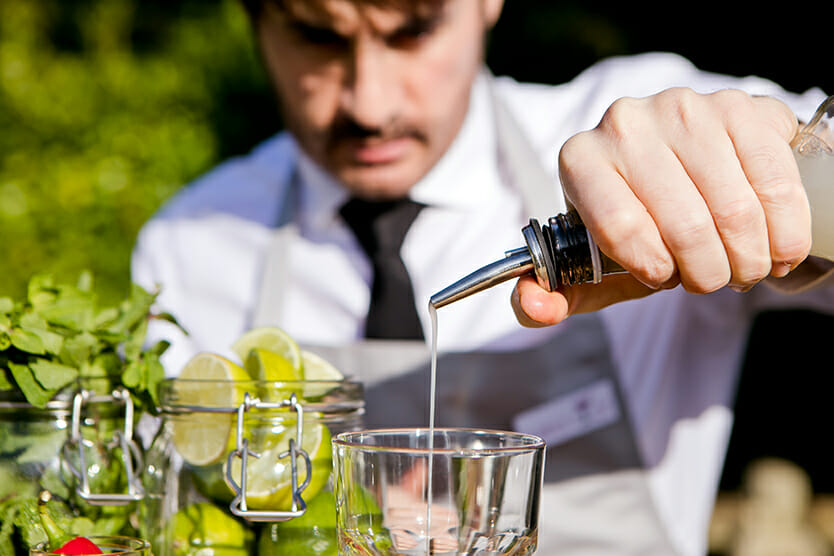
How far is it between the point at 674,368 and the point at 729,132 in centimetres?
112

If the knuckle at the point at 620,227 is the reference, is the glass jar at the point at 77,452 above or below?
below

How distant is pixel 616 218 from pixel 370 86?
883 mm

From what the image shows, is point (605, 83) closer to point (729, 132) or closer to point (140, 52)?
point (729, 132)

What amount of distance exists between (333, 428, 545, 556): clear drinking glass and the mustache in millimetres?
940

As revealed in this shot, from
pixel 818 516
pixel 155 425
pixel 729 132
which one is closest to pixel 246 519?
pixel 155 425

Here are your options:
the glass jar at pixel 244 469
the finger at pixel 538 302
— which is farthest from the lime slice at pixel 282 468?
the finger at pixel 538 302

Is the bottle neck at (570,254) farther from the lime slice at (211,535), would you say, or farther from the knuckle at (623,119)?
the lime slice at (211,535)

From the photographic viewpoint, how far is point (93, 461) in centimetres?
79

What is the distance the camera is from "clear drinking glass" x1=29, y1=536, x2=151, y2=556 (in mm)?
642

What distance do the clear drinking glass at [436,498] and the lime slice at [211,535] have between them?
0.40 ft

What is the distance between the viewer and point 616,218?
0.67m

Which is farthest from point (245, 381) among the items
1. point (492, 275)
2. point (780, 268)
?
point (780, 268)

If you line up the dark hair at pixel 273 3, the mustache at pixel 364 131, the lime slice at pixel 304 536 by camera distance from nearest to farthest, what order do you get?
1. the lime slice at pixel 304 536
2. the dark hair at pixel 273 3
3. the mustache at pixel 364 131

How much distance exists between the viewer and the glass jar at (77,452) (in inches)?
30.1
